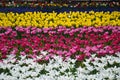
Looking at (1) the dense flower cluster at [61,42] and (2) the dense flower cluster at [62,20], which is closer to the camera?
(1) the dense flower cluster at [61,42]

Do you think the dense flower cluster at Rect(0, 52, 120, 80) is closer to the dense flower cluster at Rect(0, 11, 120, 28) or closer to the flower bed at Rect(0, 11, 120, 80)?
the flower bed at Rect(0, 11, 120, 80)

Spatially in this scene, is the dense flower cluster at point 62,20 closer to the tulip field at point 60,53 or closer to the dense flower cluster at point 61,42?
the tulip field at point 60,53

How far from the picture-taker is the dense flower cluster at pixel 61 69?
18.1 ft

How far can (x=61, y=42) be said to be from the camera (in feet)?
25.1

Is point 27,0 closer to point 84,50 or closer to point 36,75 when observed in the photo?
point 84,50

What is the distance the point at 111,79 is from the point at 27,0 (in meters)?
11.6

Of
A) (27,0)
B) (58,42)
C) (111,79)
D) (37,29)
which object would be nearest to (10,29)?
(37,29)

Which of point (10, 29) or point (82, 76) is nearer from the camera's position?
point (82, 76)

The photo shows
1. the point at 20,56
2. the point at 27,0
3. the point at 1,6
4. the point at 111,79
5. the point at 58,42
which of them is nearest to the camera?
the point at 111,79

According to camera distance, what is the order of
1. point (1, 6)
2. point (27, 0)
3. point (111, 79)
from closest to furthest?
point (111, 79), point (1, 6), point (27, 0)

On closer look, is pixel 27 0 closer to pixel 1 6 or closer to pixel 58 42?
pixel 1 6

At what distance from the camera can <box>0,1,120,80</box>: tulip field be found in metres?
5.69

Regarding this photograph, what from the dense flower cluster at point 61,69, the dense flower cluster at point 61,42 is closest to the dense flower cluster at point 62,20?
the dense flower cluster at point 61,42

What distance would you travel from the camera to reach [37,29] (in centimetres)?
912
